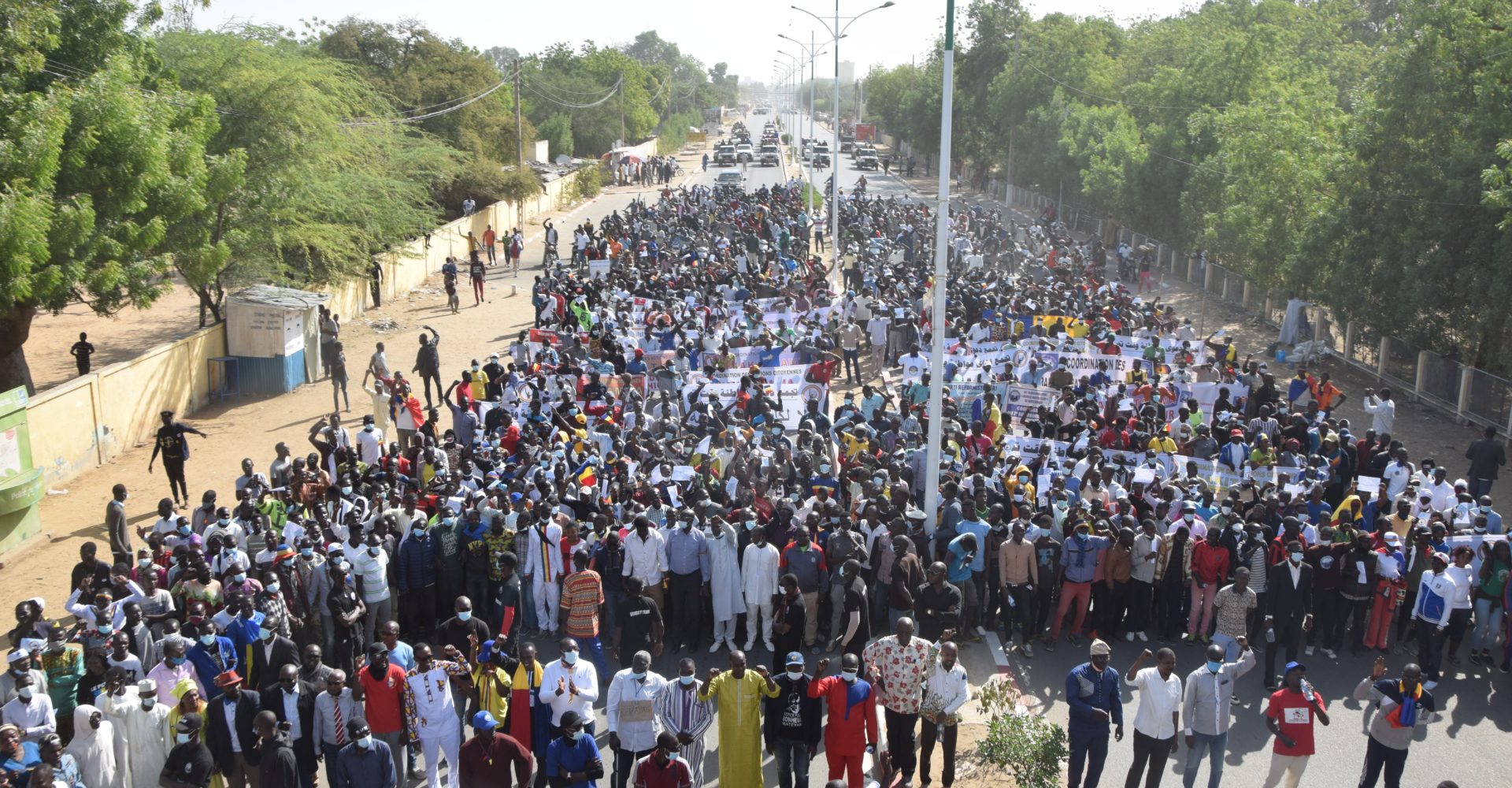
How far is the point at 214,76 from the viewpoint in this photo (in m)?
27.1

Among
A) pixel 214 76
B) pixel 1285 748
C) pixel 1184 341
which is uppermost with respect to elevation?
pixel 214 76

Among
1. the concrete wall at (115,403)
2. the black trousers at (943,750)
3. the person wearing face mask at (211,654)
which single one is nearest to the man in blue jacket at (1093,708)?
the black trousers at (943,750)

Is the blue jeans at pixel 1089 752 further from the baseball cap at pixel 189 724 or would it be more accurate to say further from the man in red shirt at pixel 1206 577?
the baseball cap at pixel 189 724

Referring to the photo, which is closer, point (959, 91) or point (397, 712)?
point (397, 712)

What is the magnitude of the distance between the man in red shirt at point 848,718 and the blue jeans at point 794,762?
23cm

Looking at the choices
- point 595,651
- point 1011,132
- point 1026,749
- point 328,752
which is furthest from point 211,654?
point 1011,132

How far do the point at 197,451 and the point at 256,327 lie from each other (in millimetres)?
4002

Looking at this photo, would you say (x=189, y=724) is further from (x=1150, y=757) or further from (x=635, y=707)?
(x=1150, y=757)

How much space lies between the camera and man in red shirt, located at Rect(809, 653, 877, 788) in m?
8.47

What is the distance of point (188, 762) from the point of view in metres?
7.90

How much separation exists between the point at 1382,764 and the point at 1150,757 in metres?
1.72

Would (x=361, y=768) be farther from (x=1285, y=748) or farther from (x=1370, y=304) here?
(x=1370, y=304)

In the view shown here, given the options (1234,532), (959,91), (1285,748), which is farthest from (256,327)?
(959,91)

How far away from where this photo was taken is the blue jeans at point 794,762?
8797 mm
